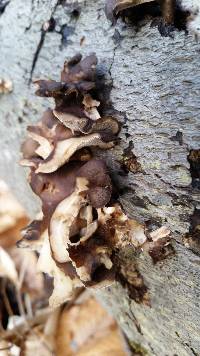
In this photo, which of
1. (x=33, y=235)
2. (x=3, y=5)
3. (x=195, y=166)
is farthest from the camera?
(x=3, y=5)

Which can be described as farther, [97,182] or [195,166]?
[97,182]

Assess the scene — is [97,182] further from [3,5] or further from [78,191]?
[3,5]

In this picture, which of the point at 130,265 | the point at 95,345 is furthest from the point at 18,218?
the point at 130,265

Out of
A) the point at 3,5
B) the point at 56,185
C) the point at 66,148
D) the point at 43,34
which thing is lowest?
the point at 56,185

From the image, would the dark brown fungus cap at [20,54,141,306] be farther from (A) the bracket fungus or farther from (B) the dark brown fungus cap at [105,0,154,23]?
(B) the dark brown fungus cap at [105,0,154,23]

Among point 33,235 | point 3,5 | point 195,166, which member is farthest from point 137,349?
point 3,5

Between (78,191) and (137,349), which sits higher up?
(78,191)

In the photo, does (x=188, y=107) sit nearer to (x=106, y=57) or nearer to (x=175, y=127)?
(x=175, y=127)
